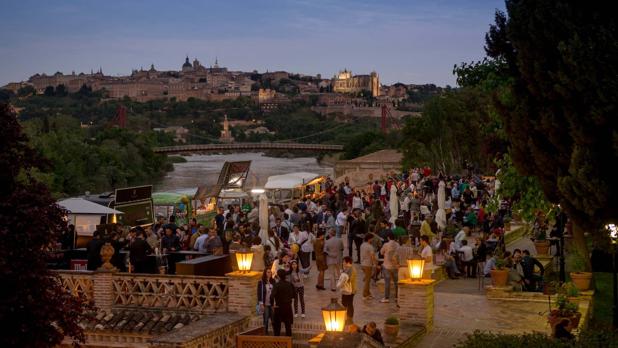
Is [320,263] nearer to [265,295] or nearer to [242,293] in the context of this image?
[265,295]

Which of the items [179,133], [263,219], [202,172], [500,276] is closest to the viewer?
[500,276]

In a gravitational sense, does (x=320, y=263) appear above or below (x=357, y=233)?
below

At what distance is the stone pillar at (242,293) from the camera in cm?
1542

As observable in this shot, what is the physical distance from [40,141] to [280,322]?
59942mm

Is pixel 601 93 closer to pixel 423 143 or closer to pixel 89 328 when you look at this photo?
pixel 89 328

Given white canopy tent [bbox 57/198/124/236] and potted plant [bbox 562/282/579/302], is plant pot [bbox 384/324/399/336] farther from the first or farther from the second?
white canopy tent [bbox 57/198/124/236]

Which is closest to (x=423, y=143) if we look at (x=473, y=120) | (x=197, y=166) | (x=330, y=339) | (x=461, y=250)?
(x=473, y=120)

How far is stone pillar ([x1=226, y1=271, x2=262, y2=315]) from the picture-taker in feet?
50.6

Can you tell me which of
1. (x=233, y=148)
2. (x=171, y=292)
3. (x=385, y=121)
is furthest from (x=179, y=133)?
(x=171, y=292)

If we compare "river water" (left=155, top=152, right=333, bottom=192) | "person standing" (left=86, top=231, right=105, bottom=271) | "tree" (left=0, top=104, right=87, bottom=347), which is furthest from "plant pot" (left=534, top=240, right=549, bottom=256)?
"river water" (left=155, top=152, right=333, bottom=192)

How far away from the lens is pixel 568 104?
15.1 m

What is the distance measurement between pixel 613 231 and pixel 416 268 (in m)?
3.32

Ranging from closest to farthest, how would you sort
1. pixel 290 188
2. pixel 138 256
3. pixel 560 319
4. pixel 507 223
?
1. pixel 560 319
2. pixel 138 256
3. pixel 507 223
4. pixel 290 188

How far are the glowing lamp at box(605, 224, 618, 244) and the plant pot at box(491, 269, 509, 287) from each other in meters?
2.82
